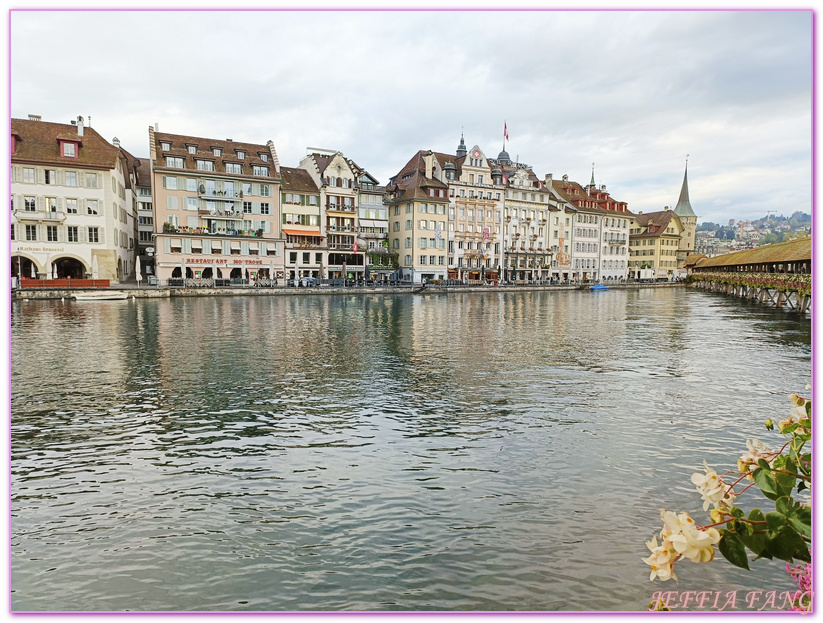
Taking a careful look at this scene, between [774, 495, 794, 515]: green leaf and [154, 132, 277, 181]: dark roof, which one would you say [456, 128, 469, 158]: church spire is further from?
[774, 495, 794, 515]: green leaf

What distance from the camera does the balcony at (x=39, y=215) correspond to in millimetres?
60759

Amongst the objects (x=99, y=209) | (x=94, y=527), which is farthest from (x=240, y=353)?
(x=99, y=209)

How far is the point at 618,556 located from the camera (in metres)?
8.11

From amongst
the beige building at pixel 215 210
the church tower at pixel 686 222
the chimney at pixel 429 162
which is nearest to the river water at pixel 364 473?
the beige building at pixel 215 210

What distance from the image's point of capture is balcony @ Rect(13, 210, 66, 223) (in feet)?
199

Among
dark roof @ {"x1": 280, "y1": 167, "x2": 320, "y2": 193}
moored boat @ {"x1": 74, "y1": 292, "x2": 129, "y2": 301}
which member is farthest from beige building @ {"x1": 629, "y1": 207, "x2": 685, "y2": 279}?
moored boat @ {"x1": 74, "y1": 292, "x2": 129, "y2": 301}

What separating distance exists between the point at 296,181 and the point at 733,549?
294 feet

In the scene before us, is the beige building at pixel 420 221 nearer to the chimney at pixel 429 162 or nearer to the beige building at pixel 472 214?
the chimney at pixel 429 162

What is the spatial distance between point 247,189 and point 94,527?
254ft

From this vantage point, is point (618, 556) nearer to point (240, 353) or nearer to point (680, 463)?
point (680, 463)

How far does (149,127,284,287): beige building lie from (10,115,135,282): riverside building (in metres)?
6.86

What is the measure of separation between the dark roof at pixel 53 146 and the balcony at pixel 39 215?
5620mm

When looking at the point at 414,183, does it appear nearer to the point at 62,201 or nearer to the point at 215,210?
the point at 215,210

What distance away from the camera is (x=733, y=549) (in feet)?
11.1
